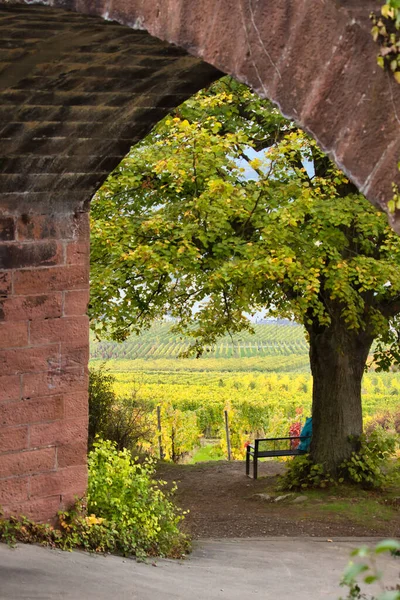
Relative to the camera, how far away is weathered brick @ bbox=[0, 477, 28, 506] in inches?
243

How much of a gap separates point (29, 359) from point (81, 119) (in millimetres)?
1877

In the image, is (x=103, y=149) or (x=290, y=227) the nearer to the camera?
A: (x=103, y=149)

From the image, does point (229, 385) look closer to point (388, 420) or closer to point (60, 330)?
point (388, 420)

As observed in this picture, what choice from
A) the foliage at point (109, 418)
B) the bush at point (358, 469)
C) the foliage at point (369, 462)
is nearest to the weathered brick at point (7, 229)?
the bush at point (358, 469)

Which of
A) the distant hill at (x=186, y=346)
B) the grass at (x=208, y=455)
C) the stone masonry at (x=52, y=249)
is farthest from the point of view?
the distant hill at (x=186, y=346)

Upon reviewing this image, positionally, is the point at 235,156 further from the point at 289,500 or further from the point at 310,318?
the point at 289,500

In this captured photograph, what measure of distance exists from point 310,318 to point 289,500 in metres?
2.40

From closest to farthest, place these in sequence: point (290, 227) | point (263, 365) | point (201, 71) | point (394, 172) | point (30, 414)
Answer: point (394, 172)
point (201, 71)
point (30, 414)
point (290, 227)
point (263, 365)

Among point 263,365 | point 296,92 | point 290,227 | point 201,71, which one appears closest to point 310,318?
point 290,227

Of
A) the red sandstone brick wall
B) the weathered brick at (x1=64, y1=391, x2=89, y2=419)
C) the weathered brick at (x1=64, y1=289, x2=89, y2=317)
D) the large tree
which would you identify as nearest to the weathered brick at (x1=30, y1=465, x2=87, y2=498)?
the red sandstone brick wall

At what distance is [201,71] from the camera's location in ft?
15.7

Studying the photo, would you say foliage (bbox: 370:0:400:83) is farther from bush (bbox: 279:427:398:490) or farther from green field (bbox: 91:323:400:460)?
green field (bbox: 91:323:400:460)

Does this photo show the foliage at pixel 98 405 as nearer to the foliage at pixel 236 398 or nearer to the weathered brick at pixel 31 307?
the foliage at pixel 236 398

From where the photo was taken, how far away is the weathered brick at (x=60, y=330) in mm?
6293
